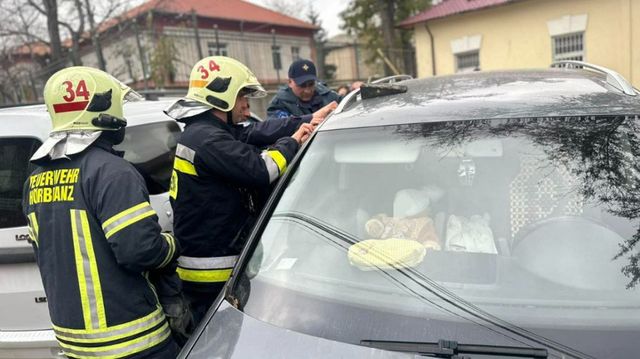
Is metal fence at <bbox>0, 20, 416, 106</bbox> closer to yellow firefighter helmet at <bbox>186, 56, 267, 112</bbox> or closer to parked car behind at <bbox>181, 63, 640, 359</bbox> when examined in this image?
yellow firefighter helmet at <bbox>186, 56, 267, 112</bbox>

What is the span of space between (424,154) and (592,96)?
28.2 inches

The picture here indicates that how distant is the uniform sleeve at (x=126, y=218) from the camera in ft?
5.57

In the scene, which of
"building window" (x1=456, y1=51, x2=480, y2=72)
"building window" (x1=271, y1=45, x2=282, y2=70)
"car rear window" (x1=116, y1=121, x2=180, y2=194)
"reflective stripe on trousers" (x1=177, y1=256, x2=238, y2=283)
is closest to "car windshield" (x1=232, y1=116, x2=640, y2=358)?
"reflective stripe on trousers" (x1=177, y1=256, x2=238, y2=283)

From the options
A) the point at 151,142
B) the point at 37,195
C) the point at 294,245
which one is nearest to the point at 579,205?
the point at 294,245

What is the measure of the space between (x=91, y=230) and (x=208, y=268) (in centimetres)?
67

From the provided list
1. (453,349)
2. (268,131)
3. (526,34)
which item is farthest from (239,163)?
(526,34)

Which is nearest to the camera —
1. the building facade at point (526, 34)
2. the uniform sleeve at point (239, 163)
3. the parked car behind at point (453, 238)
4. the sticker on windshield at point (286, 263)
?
the parked car behind at point (453, 238)

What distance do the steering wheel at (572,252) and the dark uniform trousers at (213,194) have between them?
108 centimetres

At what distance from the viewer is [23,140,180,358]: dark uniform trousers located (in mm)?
1720

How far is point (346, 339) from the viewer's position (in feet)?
4.24

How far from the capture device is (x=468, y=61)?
15.2 m

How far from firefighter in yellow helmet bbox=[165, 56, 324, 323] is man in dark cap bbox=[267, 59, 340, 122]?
4.82ft

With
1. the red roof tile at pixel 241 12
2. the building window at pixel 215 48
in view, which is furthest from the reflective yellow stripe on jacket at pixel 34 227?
the red roof tile at pixel 241 12

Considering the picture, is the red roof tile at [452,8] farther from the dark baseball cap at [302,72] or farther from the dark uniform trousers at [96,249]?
the dark uniform trousers at [96,249]
